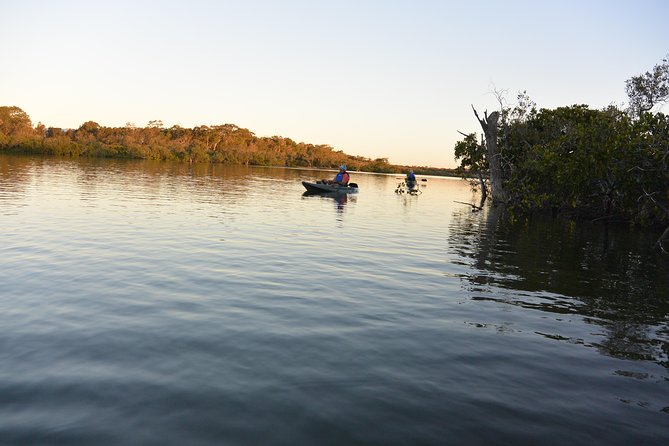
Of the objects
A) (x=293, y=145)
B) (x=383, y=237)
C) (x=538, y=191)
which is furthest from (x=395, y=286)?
(x=293, y=145)

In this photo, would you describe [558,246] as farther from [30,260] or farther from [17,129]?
[17,129]

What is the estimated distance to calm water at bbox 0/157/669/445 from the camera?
5.29 m

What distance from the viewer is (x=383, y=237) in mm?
21734

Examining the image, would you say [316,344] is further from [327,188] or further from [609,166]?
[327,188]

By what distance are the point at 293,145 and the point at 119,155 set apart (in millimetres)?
78146

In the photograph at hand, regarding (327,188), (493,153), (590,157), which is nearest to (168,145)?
(327,188)

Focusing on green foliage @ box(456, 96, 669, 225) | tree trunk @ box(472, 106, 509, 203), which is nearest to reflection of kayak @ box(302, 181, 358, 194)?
tree trunk @ box(472, 106, 509, 203)

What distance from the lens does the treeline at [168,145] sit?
10888cm

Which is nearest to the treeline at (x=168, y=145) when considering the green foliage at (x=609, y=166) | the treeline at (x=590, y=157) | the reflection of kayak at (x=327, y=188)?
the reflection of kayak at (x=327, y=188)

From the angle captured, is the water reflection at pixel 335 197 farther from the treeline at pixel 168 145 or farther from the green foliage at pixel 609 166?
the treeline at pixel 168 145

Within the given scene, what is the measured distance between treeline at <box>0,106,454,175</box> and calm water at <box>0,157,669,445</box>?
4162 inches

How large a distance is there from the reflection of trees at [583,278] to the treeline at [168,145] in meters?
109

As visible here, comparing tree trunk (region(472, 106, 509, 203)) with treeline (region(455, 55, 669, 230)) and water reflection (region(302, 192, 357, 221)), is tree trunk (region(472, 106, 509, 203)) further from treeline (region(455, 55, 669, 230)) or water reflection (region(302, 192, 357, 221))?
water reflection (region(302, 192, 357, 221))

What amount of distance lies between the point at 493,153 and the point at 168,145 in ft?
373
